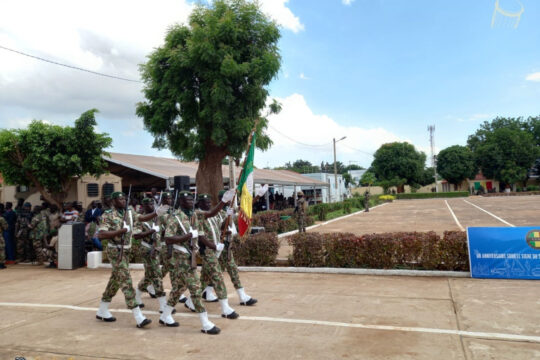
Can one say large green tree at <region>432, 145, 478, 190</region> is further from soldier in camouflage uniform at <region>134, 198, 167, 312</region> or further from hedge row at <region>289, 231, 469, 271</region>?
soldier in camouflage uniform at <region>134, 198, 167, 312</region>

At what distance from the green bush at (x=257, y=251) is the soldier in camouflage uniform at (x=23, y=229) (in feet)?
21.1

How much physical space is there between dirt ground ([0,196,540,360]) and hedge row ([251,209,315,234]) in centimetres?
742

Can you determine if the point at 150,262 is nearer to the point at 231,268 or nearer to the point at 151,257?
the point at 151,257

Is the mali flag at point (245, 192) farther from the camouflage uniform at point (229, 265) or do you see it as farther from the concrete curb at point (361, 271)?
the concrete curb at point (361, 271)

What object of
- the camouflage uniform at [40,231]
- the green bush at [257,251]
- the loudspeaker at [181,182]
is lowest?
the green bush at [257,251]

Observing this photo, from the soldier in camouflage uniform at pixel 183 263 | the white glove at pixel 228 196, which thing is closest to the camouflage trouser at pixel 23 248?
the soldier in camouflage uniform at pixel 183 263

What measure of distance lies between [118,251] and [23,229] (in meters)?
7.50

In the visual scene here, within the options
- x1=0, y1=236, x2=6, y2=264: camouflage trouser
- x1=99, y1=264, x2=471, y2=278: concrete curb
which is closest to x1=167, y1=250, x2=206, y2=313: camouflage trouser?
x1=99, y1=264, x2=471, y2=278: concrete curb

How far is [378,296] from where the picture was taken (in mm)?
6426

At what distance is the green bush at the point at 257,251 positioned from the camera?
9.15 meters

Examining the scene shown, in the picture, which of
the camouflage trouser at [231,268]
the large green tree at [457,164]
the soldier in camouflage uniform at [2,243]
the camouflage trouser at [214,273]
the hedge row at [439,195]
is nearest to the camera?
the camouflage trouser at [214,273]

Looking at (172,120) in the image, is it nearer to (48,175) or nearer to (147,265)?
(48,175)

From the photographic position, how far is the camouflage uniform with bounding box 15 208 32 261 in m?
11.0

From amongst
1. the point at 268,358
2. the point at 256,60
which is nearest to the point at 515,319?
the point at 268,358
